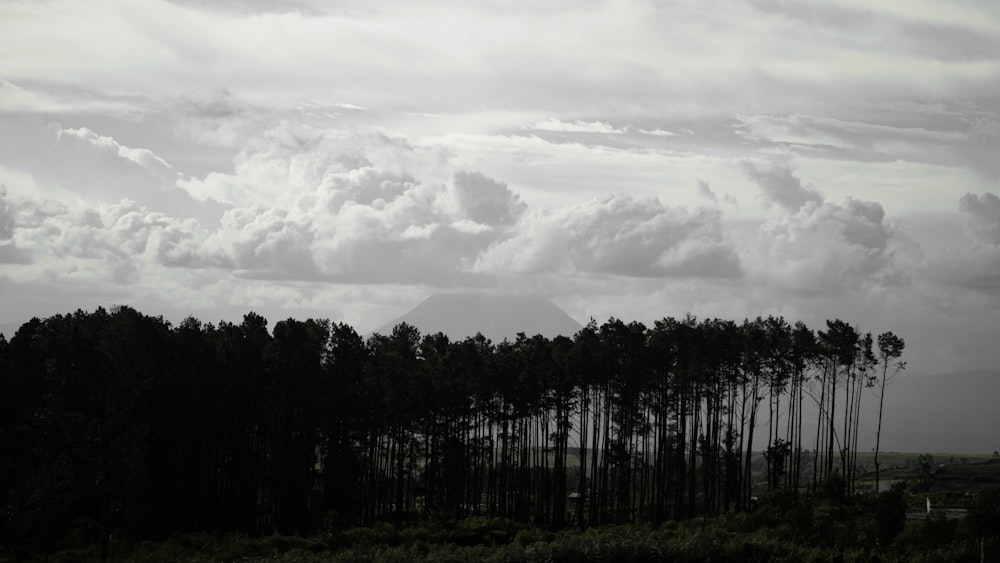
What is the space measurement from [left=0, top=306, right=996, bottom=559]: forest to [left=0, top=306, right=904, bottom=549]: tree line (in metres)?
0.19

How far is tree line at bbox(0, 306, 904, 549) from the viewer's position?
5278cm

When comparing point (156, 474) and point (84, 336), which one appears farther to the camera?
point (156, 474)

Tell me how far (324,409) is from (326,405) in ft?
2.12

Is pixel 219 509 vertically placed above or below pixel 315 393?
below

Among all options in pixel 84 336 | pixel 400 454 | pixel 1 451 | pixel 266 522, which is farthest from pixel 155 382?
pixel 400 454

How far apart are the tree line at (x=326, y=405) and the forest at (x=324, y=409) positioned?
19cm

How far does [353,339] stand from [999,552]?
51.3 meters

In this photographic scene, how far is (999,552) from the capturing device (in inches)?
1531

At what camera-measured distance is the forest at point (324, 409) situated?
52.1 m

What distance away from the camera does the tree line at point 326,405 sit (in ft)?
173

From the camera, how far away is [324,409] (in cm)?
7088

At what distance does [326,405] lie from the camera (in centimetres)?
7044

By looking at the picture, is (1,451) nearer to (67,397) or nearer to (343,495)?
(67,397)

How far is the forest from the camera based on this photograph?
52094 millimetres
